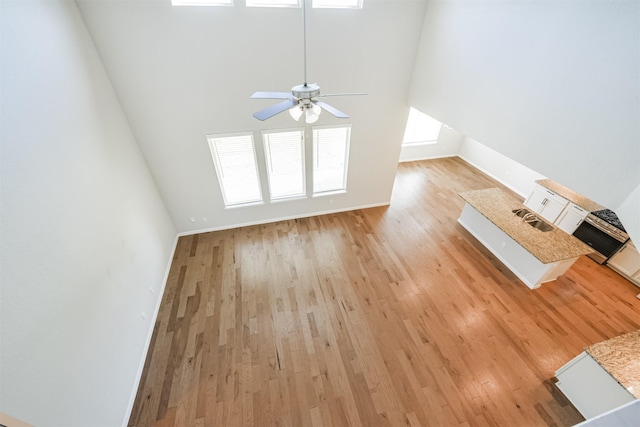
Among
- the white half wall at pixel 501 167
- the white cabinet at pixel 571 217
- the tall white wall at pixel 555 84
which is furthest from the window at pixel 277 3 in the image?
the white cabinet at pixel 571 217

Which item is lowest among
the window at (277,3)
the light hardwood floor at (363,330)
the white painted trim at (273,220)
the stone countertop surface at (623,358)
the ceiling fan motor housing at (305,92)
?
the light hardwood floor at (363,330)

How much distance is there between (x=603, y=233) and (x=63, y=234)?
804 cm

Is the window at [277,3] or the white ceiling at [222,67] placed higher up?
the window at [277,3]

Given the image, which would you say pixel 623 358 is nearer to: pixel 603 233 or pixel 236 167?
pixel 603 233

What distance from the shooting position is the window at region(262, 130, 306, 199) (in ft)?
15.4

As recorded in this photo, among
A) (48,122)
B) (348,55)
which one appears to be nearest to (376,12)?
(348,55)

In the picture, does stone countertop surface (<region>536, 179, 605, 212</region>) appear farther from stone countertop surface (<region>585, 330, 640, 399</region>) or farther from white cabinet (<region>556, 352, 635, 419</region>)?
white cabinet (<region>556, 352, 635, 419</region>)

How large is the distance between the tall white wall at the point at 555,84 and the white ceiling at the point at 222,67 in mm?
1064

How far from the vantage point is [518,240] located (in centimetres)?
425

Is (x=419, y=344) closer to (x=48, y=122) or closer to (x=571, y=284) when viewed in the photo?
(x=571, y=284)

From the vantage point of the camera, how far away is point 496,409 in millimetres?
2941

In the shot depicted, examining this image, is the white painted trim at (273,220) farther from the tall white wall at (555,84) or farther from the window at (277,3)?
the window at (277,3)

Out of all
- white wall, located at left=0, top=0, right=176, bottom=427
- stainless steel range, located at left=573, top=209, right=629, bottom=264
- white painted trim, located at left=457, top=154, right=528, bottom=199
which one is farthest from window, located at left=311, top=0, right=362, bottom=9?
white painted trim, located at left=457, top=154, right=528, bottom=199

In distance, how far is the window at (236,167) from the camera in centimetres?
443
